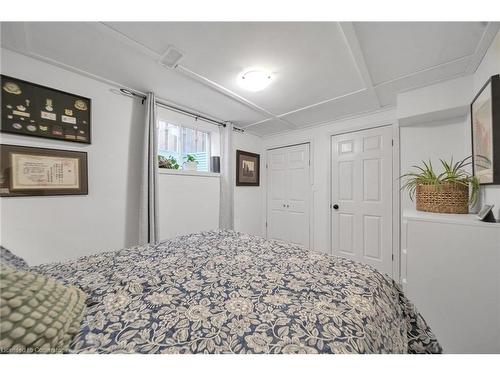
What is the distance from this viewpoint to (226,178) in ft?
10.3

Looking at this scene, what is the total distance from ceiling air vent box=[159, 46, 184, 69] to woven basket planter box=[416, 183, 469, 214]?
2.37 m

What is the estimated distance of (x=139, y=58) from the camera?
5.29 ft

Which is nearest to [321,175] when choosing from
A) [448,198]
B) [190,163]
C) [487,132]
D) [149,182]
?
[448,198]

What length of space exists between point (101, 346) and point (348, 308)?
850mm

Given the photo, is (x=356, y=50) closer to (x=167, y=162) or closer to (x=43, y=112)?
(x=167, y=162)

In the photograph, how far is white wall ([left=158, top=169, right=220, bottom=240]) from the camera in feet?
8.13

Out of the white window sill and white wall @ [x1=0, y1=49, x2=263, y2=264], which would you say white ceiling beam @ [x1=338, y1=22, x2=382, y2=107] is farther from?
the white window sill

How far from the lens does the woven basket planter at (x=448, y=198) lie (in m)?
1.54

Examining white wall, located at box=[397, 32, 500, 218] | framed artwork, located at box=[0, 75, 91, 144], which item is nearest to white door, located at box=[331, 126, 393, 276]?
white wall, located at box=[397, 32, 500, 218]

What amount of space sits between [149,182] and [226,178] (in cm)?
123

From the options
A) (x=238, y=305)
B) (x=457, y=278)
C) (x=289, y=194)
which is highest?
(x=289, y=194)

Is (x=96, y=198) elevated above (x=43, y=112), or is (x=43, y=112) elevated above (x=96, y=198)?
(x=43, y=112)

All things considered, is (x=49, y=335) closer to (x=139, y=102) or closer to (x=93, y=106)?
(x=93, y=106)
